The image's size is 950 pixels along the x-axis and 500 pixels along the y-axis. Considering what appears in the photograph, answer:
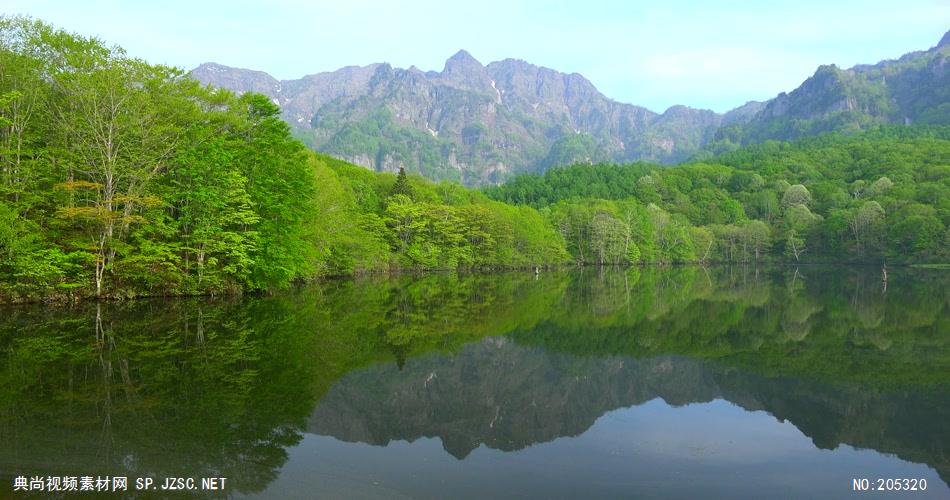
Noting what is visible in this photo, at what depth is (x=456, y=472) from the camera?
923 centimetres

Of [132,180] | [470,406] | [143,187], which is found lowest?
[470,406]

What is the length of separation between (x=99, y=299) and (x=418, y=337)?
20.9 meters

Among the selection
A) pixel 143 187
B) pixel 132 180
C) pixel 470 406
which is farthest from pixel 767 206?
pixel 470 406

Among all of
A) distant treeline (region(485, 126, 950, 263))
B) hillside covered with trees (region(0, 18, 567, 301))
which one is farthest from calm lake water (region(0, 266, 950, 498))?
distant treeline (region(485, 126, 950, 263))

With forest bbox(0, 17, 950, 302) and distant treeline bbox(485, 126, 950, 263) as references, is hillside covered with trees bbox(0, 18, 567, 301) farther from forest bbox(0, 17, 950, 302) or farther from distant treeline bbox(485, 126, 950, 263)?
distant treeline bbox(485, 126, 950, 263)

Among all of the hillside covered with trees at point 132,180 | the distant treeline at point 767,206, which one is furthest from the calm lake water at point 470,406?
the distant treeline at point 767,206

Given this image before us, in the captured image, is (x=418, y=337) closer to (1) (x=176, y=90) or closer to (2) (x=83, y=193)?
(2) (x=83, y=193)

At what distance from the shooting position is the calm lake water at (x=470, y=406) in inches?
351

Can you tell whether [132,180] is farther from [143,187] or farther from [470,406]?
[470,406]

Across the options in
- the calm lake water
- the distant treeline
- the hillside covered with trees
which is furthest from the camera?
the distant treeline

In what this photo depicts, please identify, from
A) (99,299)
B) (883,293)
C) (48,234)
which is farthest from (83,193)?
(883,293)

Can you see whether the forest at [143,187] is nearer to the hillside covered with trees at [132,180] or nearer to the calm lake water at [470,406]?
the hillside covered with trees at [132,180]

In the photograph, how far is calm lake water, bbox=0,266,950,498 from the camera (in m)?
8.92

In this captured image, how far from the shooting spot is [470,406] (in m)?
13.2
